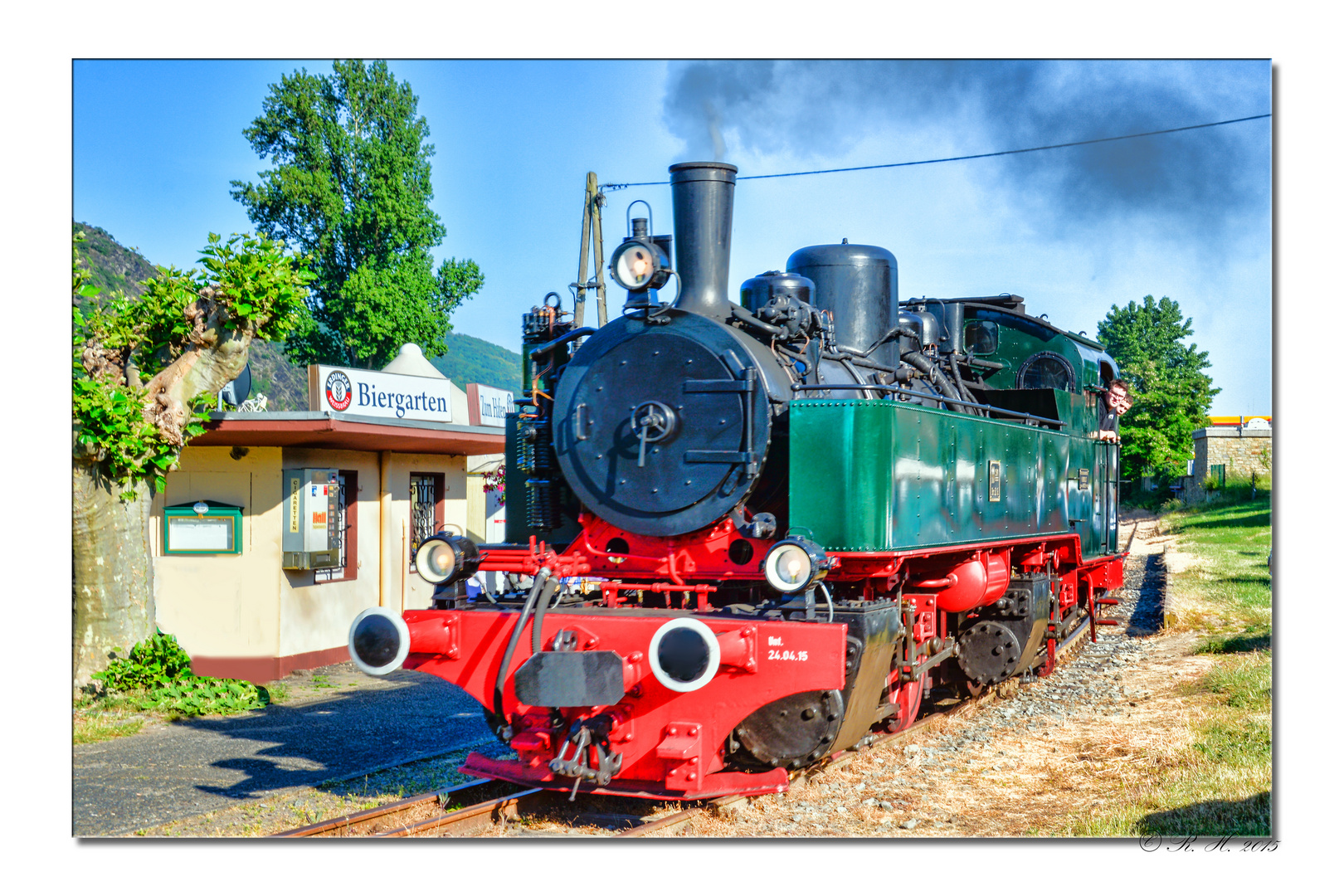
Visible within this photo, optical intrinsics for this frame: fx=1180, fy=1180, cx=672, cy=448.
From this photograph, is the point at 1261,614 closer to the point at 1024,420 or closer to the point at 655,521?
the point at 1024,420

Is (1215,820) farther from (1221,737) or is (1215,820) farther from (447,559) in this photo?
(447,559)

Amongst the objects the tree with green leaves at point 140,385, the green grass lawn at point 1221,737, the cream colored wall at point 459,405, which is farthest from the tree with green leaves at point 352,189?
the green grass lawn at point 1221,737

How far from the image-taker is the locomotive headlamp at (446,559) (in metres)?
6.10

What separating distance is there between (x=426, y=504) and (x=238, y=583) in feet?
8.74

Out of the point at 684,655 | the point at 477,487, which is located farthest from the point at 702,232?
the point at 477,487

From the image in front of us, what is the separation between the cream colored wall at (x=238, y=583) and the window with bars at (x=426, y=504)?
2.13 m

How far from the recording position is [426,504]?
39.7ft

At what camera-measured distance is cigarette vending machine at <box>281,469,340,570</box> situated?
31.9 feet

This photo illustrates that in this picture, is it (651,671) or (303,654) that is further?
(303,654)

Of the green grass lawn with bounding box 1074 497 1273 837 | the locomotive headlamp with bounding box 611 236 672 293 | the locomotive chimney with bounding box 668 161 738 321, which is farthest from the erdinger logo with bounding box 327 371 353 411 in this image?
the green grass lawn with bounding box 1074 497 1273 837

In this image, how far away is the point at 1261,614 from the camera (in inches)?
480

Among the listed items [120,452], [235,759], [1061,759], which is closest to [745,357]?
[1061,759]

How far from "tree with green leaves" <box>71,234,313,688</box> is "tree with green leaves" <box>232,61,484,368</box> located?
3981 mm

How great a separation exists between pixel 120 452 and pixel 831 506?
5.42 meters
